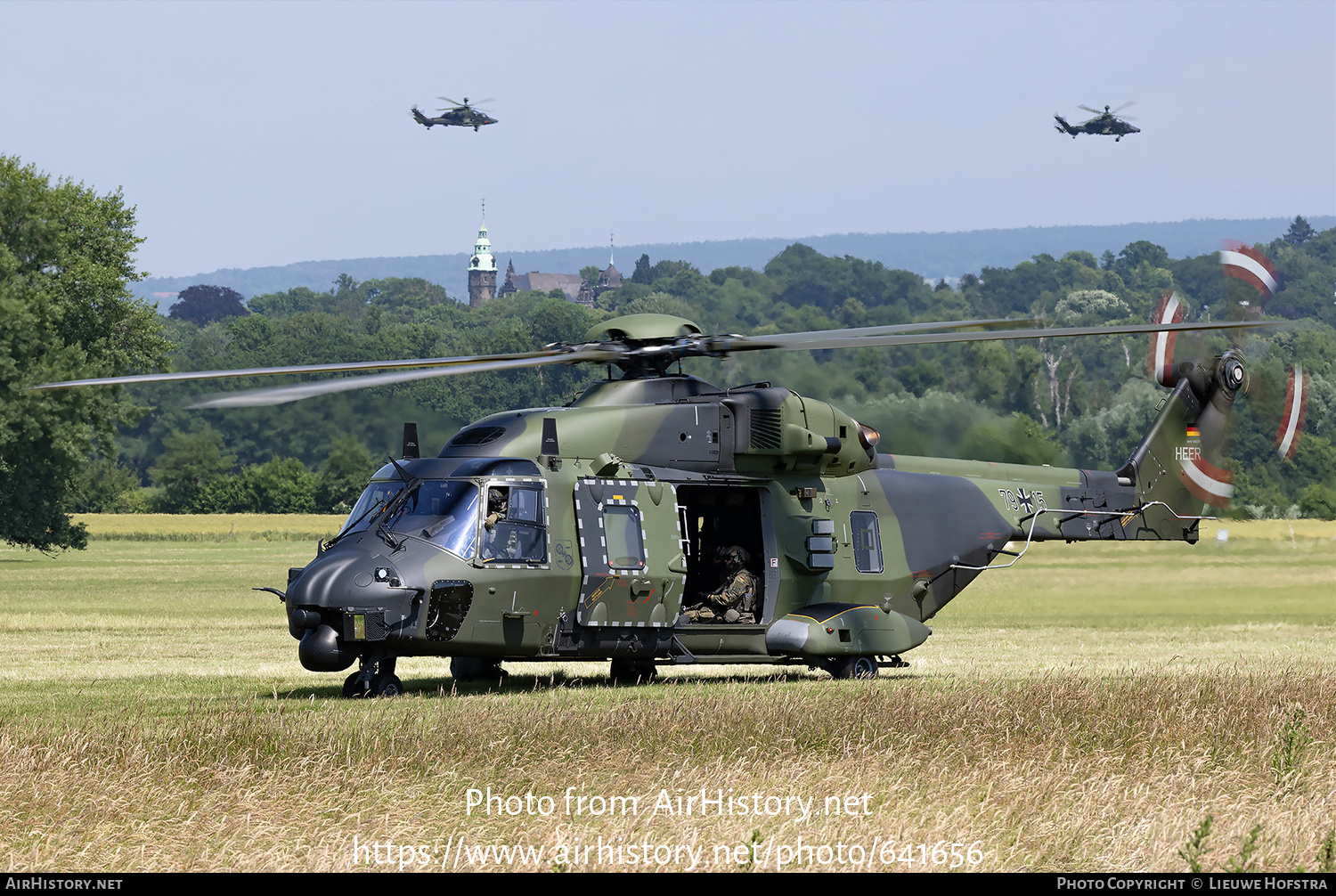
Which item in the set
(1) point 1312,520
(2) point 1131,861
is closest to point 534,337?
(1) point 1312,520

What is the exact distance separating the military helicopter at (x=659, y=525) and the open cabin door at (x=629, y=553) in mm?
21

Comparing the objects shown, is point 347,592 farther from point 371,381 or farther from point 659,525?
point 659,525

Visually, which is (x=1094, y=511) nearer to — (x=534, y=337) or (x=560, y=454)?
(x=560, y=454)

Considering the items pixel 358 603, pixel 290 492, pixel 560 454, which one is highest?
pixel 560 454

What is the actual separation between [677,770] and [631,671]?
7899mm

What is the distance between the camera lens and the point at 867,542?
19.7 meters

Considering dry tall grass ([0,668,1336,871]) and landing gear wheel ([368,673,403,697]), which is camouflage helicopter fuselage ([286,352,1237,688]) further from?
dry tall grass ([0,668,1336,871])

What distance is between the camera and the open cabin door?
1716 centimetres

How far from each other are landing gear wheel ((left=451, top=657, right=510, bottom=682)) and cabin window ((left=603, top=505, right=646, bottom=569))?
221 centimetres

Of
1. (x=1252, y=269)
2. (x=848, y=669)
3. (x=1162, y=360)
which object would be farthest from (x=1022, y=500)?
(x=1252, y=269)

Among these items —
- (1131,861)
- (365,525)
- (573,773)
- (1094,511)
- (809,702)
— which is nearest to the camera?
(1131,861)

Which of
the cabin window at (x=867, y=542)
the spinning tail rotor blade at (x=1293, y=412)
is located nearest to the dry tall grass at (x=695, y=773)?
the cabin window at (x=867, y=542)

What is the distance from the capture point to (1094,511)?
21.6 meters
